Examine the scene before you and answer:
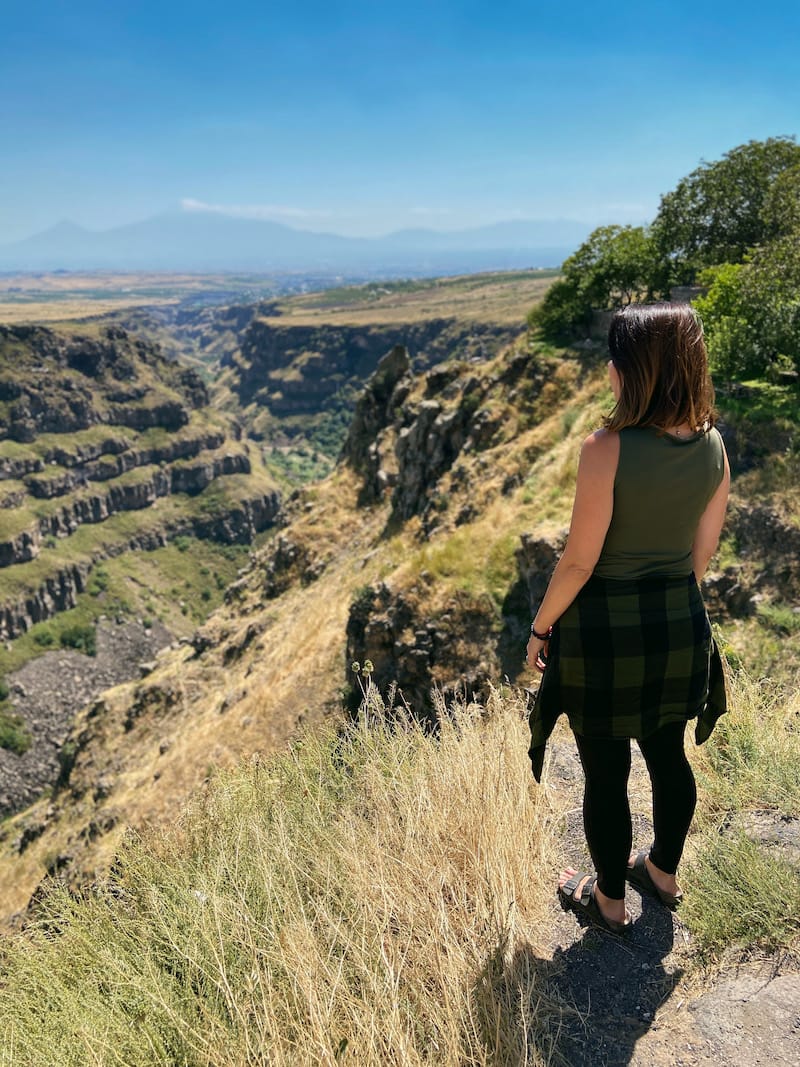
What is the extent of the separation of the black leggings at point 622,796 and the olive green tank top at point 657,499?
3.05 feet

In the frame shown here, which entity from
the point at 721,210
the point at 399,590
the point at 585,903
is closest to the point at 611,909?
the point at 585,903

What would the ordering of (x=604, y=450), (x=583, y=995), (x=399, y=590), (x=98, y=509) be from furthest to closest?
(x=98, y=509)
(x=399, y=590)
(x=583, y=995)
(x=604, y=450)

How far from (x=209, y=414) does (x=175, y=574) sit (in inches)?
2648

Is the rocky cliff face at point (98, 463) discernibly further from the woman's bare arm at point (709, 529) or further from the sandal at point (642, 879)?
the woman's bare arm at point (709, 529)

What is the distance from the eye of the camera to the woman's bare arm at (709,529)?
3.32 meters

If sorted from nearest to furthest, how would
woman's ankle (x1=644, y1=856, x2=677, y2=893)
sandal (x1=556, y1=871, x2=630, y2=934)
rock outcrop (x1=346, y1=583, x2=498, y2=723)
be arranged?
sandal (x1=556, y1=871, x2=630, y2=934) < woman's ankle (x1=644, y1=856, x2=677, y2=893) < rock outcrop (x1=346, y1=583, x2=498, y2=723)

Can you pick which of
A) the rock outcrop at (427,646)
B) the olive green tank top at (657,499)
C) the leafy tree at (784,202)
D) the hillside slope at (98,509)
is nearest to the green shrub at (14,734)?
the hillside slope at (98,509)

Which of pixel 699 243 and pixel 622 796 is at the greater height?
pixel 699 243

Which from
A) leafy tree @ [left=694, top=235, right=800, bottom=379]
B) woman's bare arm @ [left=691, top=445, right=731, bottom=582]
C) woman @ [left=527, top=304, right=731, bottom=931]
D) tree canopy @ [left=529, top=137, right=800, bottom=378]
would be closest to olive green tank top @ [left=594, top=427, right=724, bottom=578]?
woman @ [left=527, top=304, right=731, bottom=931]

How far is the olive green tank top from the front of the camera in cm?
282

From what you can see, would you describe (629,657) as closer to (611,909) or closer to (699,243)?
(611,909)

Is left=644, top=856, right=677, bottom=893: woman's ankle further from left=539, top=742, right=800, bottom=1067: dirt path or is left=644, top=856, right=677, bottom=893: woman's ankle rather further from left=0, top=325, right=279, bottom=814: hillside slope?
left=0, top=325, right=279, bottom=814: hillside slope

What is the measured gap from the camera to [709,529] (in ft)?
11.1

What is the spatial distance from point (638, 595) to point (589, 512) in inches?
20.9
